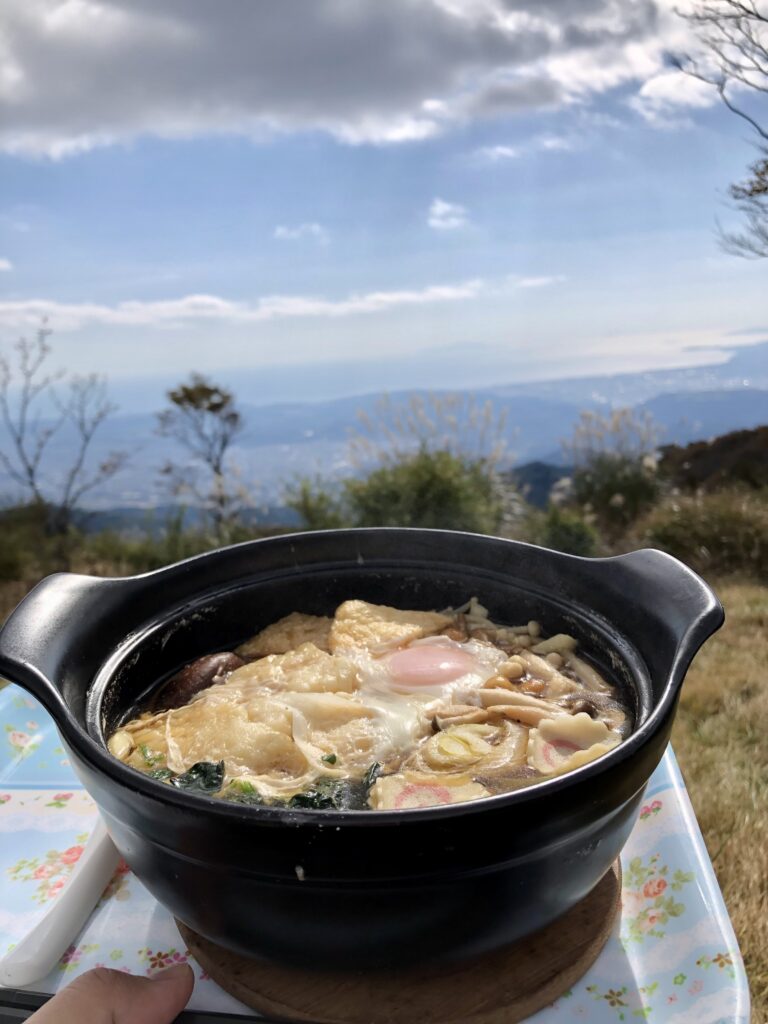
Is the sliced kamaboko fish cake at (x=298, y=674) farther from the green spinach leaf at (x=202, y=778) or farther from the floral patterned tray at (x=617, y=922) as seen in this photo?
the floral patterned tray at (x=617, y=922)

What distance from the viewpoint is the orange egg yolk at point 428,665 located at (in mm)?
1953

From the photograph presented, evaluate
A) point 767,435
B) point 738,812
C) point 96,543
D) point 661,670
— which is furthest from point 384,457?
point 661,670

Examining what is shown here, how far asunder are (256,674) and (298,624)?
0.33 metres

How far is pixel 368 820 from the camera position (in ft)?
3.78

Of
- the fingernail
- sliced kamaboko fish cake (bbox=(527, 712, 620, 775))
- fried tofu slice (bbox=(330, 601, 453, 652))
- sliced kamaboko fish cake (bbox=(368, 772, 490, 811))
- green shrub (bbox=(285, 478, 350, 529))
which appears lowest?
green shrub (bbox=(285, 478, 350, 529))

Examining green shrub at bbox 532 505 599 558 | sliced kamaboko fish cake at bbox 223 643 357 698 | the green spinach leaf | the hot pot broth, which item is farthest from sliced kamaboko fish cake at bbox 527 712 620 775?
green shrub at bbox 532 505 599 558

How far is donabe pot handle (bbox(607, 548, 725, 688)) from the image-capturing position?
5.13 ft

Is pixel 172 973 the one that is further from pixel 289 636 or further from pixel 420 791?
pixel 289 636

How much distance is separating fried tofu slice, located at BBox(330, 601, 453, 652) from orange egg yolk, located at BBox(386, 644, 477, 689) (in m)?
0.07

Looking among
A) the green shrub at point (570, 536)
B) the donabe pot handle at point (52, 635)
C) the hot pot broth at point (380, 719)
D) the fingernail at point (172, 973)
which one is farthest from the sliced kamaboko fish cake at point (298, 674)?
the green shrub at point (570, 536)

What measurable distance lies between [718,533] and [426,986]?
20.0 ft

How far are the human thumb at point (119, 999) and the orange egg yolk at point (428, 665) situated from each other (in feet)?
2.54

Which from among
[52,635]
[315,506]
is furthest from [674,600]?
[315,506]

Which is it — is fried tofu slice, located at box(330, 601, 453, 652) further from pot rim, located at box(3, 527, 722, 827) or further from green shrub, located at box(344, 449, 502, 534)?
green shrub, located at box(344, 449, 502, 534)
